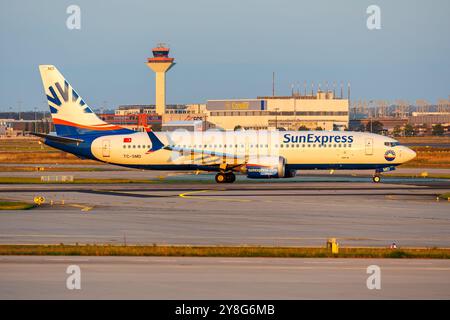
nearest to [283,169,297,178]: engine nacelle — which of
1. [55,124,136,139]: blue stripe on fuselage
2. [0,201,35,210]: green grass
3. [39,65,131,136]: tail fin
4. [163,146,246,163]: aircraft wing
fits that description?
[163,146,246,163]: aircraft wing

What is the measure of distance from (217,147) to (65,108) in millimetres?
14909

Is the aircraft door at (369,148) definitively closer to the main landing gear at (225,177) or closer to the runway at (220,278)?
the main landing gear at (225,177)

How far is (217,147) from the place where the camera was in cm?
6788

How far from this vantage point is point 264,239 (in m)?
35.4

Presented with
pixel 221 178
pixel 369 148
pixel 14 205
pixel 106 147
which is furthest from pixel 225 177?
pixel 14 205

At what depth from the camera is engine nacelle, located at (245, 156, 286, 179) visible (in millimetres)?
64625

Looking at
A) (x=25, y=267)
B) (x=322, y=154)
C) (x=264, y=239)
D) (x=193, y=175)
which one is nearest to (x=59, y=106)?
(x=193, y=175)

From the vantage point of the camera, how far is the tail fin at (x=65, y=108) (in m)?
69.3

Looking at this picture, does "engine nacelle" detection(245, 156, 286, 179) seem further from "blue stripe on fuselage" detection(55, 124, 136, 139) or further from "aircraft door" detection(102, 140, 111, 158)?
"blue stripe on fuselage" detection(55, 124, 136, 139)

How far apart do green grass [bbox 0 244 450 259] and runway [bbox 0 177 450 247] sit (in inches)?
88.1

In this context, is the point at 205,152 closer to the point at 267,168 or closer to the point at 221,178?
the point at 221,178

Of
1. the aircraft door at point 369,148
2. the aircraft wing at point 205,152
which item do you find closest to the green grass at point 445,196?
the aircraft door at point 369,148

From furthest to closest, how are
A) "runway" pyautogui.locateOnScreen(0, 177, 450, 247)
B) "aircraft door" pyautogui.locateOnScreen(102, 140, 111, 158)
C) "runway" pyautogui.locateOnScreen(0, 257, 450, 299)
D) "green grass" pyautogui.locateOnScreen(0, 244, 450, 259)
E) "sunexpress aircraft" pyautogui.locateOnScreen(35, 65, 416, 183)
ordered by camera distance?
"aircraft door" pyautogui.locateOnScreen(102, 140, 111, 158)
"sunexpress aircraft" pyautogui.locateOnScreen(35, 65, 416, 183)
"runway" pyautogui.locateOnScreen(0, 177, 450, 247)
"green grass" pyautogui.locateOnScreen(0, 244, 450, 259)
"runway" pyautogui.locateOnScreen(0, 257, 450, 299)
